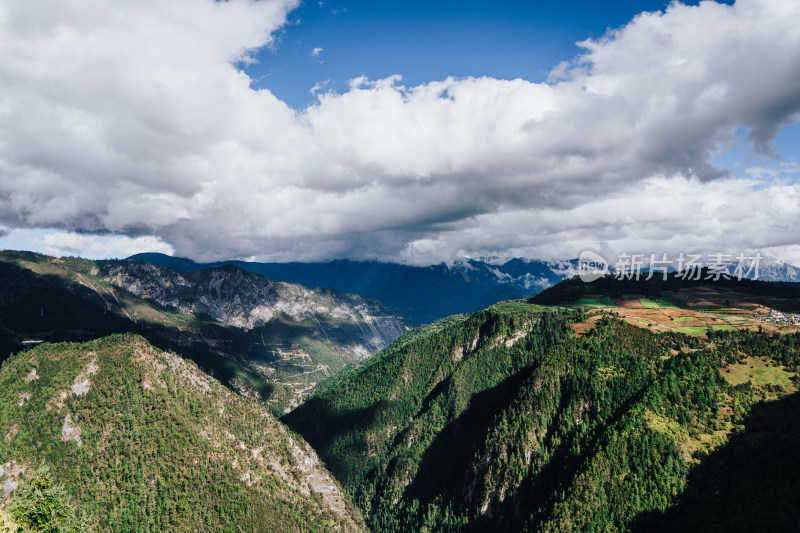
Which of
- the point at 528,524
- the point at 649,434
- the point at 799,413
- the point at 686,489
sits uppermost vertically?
the point at 799,413

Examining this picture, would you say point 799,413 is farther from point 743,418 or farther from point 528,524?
point 528,524

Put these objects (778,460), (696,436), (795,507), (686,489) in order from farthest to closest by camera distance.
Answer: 1. (696,436)
2. (686,489)
3. (778,460)
4. (795,507)

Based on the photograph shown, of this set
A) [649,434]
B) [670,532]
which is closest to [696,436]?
[649,434]

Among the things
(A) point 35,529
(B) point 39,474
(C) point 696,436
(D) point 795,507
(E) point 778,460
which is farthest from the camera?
(C) point 696,436

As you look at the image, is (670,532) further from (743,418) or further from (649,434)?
(743,418)

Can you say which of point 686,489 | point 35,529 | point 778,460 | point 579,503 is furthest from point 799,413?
point 35,529

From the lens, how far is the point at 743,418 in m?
192

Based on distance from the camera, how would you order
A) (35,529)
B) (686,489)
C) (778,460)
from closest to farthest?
1. (35,529)
2. (778,460)
3. (686,489)

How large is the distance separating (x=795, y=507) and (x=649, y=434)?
61.1 meters

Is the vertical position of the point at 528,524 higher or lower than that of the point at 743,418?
lower

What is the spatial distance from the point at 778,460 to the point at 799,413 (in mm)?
39879

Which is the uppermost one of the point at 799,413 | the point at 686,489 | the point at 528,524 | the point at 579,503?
the point at 799,413

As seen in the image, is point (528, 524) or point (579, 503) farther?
point (528, 524)

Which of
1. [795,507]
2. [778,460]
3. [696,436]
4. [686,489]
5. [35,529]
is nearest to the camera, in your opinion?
[35,529]
